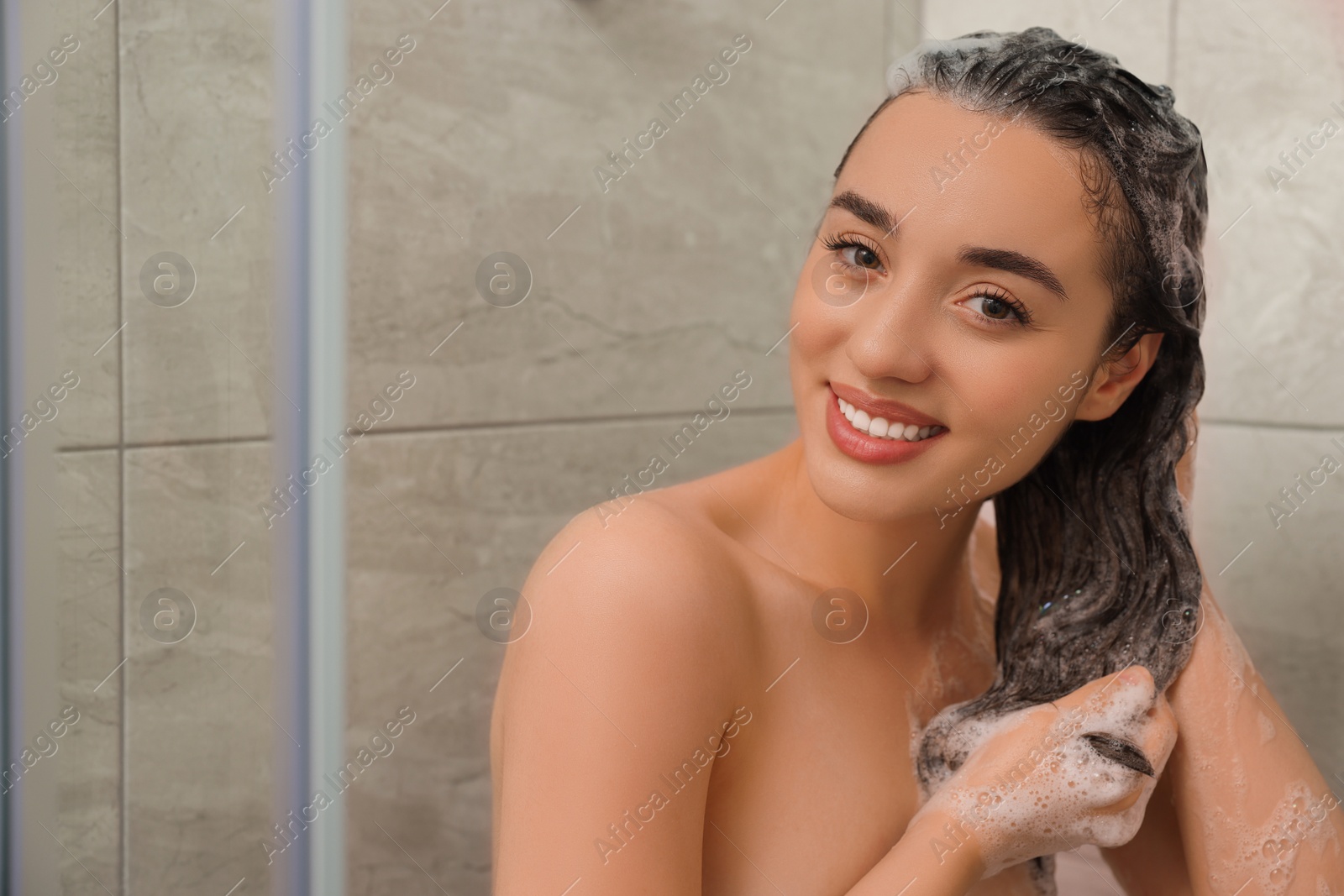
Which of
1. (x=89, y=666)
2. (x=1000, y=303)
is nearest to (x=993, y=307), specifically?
(x=1000, y=303)

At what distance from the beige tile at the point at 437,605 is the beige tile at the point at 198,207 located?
0.23 meters

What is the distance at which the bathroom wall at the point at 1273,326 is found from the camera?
118cm

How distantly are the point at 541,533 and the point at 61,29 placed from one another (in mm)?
622

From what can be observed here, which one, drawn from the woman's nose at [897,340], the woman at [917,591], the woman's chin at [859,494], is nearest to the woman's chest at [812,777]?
the woman at [917,591]

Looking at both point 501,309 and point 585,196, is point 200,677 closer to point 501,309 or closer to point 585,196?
point 501,309

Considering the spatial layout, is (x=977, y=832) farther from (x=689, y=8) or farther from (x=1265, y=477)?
(x=689, y=8)

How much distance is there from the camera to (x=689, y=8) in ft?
4.01

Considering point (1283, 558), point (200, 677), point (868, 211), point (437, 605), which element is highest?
point (868, 211)

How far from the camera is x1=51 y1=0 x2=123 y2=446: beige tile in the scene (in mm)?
675

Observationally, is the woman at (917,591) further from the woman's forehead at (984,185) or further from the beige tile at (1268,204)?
the beige tile at (1268,204)

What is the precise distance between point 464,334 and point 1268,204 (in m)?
0.86

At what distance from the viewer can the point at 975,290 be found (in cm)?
75

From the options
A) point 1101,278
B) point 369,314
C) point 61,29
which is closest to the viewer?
point 61,29

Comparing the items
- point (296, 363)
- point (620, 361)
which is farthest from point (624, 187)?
point (296, 363)
